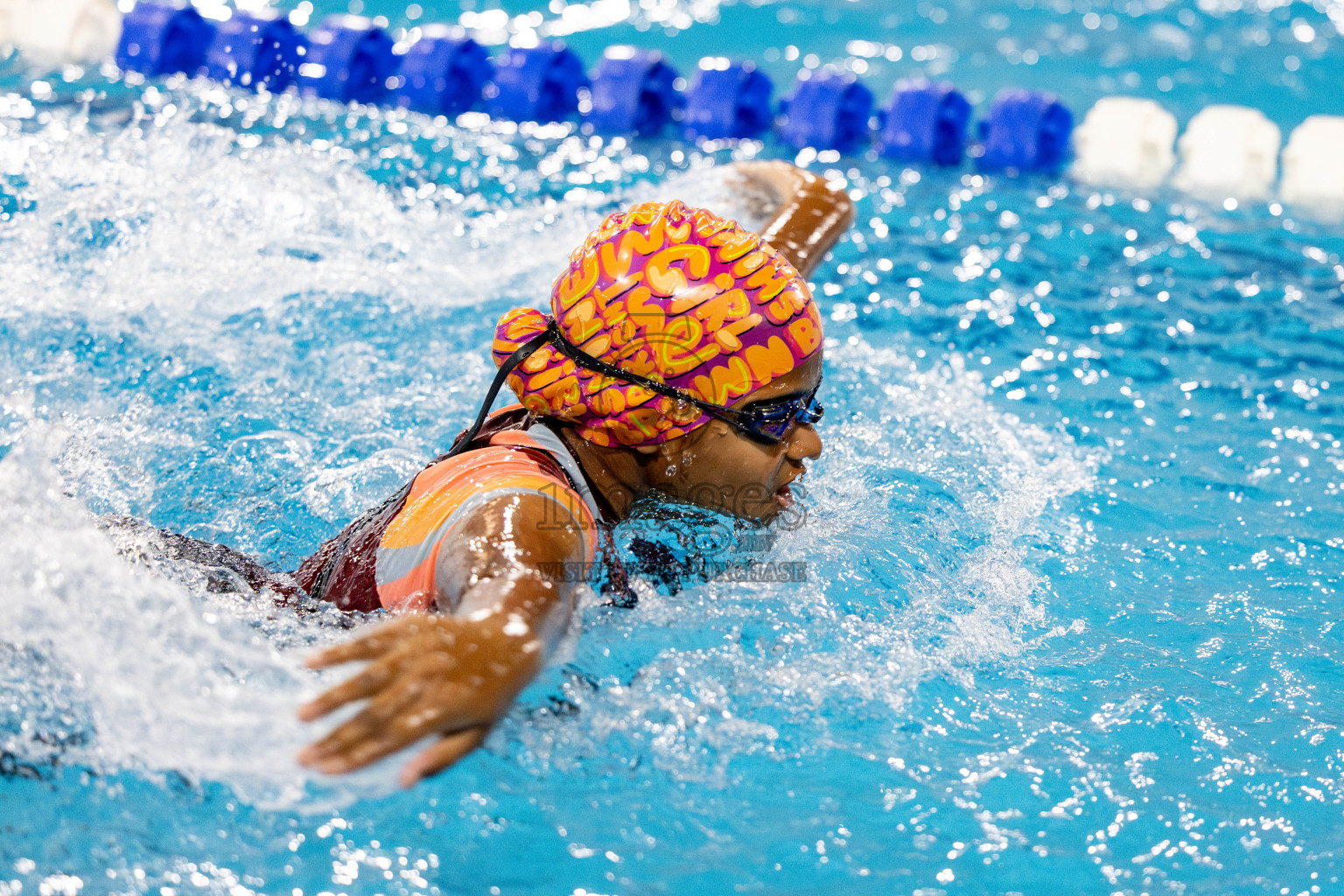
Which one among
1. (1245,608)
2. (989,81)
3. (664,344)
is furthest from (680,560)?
(989,81)

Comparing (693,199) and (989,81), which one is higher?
(989,81)

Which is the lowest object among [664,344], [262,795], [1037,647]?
[262,795]

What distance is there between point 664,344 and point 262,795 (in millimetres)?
981

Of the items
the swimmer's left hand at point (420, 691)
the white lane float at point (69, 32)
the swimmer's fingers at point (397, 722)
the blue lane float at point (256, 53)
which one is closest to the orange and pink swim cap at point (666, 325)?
the swimmer's left hand at point (420, 691)

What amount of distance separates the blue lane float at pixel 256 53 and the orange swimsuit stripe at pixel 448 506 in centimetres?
479

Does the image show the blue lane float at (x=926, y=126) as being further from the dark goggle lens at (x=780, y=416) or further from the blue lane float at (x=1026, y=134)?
the dark goggle lens at (x=780, y=416)

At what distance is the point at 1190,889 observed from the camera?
195 centimetres

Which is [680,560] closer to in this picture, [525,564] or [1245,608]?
A: [525,564]

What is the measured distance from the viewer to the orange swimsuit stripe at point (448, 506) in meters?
1.87

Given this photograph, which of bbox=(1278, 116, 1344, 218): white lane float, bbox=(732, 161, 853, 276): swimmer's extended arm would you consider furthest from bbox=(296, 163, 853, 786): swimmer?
bbox=(1278, 116, 1344, 218): white lane float

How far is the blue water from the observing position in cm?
186

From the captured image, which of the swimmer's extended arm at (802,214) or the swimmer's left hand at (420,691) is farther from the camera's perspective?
the swimmer's extended arm at (802,214)

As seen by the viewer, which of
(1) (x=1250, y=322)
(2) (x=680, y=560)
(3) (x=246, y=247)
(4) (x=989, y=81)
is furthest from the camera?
(4) (x=989, y=81)

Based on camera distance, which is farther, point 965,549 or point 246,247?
point 246,247
